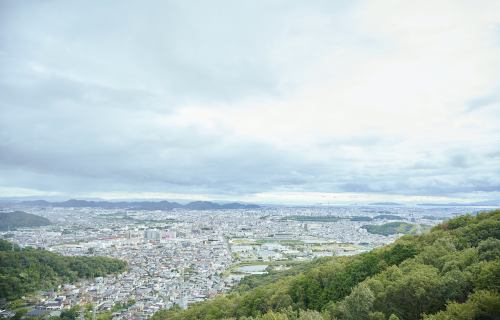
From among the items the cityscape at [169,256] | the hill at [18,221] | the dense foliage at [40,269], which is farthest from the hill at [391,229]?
the hill at [18,221]

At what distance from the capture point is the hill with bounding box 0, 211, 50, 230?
88750mm

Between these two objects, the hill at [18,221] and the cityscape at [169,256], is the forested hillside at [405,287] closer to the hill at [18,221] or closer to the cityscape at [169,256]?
the cityscape at [169,256]

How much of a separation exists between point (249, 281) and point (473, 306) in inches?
1232

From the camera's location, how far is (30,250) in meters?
48.4

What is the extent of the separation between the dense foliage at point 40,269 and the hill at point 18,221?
44005mm

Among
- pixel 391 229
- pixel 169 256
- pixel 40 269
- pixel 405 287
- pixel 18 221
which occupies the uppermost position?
pixel 405 287

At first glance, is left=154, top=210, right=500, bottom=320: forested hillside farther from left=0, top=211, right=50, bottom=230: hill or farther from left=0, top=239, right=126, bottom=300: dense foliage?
left=0, top=211, right=50, bottom=230: hill

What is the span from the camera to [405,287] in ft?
43.3

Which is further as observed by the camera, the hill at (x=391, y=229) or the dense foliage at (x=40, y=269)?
the hill at (x=391, y=229)

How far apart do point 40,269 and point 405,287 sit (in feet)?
150

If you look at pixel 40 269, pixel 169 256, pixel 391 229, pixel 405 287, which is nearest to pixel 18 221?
pixel 169 256

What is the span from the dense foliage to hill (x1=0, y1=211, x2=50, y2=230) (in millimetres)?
44005

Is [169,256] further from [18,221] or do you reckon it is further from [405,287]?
[18,221]

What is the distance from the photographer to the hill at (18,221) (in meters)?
88.8
